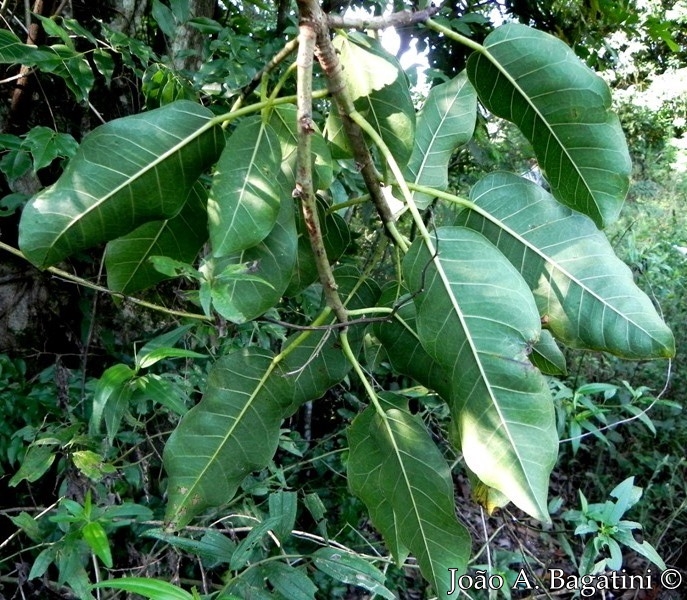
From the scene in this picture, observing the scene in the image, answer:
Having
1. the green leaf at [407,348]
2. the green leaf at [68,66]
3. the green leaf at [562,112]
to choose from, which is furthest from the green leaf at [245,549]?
the green leaf at [68,66]

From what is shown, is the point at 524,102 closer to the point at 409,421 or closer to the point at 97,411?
the point at 409,421

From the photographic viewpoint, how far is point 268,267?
57 cm

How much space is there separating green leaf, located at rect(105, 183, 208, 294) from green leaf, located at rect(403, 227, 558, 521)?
26 cm

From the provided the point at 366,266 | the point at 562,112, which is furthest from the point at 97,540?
the point at 562,112

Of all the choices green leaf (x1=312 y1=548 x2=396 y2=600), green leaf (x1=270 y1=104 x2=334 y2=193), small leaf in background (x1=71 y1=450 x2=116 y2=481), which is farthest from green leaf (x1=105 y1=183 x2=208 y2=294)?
green leaf (x1=312 y1=548 x2=396 y2=600)

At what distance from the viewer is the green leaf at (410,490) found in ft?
1.99

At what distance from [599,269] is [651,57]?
21.1 feet

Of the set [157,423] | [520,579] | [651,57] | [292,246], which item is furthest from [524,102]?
[651,57]

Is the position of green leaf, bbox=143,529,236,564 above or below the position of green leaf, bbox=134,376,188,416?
below

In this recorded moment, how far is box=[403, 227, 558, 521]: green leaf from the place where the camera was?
0.47 meters

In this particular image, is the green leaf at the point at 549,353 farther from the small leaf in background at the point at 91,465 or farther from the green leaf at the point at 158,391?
the small leaf in background at the point at 91,465

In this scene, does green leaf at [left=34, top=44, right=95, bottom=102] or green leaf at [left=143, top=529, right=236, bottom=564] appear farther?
green leaf at [left=34, top=44, right=95, bottom=102]

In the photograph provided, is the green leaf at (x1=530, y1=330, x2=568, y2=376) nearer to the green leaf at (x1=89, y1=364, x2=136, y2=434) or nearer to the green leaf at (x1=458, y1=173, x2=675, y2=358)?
the green leaf at (x1=458, y1=173, x2=675, y2=358)

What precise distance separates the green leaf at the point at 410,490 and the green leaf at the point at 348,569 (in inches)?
5.7
